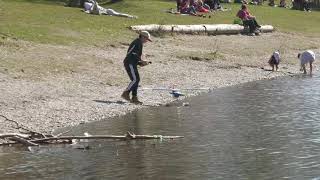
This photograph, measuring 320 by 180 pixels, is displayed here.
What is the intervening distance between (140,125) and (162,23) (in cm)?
2013

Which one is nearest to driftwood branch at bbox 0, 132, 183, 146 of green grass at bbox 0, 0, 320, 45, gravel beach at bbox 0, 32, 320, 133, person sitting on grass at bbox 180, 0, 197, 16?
gravel beach at bbox 0, 32, 320, 133

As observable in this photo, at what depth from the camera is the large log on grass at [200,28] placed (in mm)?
34219

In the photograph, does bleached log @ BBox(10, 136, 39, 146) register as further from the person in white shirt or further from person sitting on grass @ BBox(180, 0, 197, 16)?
person sitting on grass @ BBox(180, 0, 197, 16)

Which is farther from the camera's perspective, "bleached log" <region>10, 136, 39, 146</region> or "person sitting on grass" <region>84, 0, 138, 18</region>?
"person sitting on grass" <region>84, 0, 138, 18</region>

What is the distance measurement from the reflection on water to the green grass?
11358 millimetres

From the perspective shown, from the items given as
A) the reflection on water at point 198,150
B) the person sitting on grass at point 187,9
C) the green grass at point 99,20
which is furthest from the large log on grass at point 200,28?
the reflection on water at point 198,150

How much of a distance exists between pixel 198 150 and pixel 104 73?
37.3 ft

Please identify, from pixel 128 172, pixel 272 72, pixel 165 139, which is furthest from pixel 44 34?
pixel 128 172

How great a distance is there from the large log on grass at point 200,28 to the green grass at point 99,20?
1173 millimetres

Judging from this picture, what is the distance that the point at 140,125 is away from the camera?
54.0 ft

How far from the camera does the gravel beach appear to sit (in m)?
18.0

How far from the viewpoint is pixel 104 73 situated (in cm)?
2431

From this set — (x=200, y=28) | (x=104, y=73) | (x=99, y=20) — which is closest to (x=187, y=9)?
(x=200, y=28)

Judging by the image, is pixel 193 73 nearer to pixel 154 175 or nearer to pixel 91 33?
pixel 91 33
